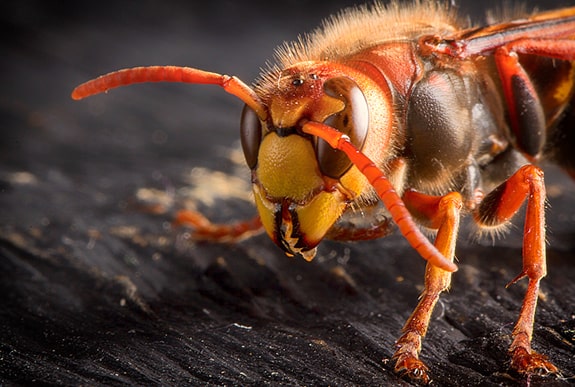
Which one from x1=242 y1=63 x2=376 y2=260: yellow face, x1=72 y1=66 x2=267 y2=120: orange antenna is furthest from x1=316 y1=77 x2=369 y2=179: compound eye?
x1=72 y1=66 x2=267 y2=120: orange antenna

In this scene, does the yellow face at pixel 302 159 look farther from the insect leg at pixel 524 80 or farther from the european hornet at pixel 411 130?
the insect leg at pixel 524 80

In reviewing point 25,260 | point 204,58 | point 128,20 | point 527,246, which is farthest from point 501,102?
point 128,20

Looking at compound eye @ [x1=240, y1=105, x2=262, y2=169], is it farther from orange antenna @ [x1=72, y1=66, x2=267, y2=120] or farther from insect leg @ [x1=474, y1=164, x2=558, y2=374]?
insect leg @ [x1=474, y1=164, x2=558, y2=374]

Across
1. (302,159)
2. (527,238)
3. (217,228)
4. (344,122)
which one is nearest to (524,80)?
(527,238)

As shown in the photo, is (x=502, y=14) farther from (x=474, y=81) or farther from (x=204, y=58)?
(x=204, y=58)

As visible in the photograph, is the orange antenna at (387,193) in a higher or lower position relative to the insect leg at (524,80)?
lower

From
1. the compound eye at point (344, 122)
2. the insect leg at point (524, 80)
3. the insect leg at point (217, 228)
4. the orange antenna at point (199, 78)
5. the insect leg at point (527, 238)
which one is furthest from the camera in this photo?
the insect leg at point (217, 228)

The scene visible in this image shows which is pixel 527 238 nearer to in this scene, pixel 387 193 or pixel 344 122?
pixel 387 193

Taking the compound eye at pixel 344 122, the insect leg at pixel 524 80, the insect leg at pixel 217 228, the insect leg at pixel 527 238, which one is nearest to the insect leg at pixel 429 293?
the insect leg at pixel 527 238
